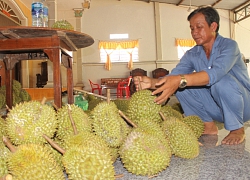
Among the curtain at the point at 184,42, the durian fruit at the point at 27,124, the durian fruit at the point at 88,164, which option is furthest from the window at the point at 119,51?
the durian fruit at the point at 88,164

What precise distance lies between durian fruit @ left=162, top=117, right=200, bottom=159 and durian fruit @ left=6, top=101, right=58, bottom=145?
56 cm

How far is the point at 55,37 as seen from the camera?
1543mm

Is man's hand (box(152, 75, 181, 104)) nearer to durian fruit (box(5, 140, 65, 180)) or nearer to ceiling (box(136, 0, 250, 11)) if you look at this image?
durian fruit (box(5, 140, 65, 180))

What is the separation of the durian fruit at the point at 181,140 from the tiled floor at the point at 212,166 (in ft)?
0.21

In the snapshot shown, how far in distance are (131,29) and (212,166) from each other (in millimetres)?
10162

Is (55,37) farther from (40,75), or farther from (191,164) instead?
(40,75)

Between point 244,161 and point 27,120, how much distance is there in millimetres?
1034

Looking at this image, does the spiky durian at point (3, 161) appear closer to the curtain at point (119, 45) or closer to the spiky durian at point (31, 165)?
the spiky durian at point (31, 165)

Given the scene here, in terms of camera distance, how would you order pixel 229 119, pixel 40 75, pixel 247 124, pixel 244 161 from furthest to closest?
pixel 40 75
pixel 247 124
pixel 229 119
pixel 244 161

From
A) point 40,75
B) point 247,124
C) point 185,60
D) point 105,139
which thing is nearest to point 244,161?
point 105,139

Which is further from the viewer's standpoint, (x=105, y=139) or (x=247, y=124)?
(x=247, y=124)

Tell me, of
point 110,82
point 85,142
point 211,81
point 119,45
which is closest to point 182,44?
point 119,45

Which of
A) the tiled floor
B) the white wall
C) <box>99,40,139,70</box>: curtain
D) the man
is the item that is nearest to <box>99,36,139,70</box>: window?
<box>99,40,139,70</box>: curtain

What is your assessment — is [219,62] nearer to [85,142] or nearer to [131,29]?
[85,142]
